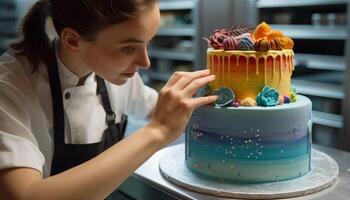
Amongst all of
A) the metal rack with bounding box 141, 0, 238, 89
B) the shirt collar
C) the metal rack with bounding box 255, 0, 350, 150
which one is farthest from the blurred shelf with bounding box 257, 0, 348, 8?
the shirt collar

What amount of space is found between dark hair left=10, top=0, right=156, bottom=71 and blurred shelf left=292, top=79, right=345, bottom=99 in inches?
36.8

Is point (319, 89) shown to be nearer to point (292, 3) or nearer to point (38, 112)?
point (292, 3)

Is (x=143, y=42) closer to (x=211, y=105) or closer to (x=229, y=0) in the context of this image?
(x=211, y=105)

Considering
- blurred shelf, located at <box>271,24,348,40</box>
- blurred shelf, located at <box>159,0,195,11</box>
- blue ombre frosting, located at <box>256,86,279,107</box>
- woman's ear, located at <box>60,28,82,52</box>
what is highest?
blurred shelf, located at <box>159,0,195,11</box>

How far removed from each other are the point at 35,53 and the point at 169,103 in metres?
0.42

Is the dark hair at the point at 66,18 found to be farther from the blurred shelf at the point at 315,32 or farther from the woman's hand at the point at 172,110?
the blurred shelf at the point at 315,32

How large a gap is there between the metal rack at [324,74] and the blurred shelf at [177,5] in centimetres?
47

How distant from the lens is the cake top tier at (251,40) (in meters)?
1.10

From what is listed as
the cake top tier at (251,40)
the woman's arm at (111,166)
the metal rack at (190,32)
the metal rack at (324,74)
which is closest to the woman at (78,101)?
the woman's arm at (111,166)

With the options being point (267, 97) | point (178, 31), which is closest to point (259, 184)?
point (267, 97)

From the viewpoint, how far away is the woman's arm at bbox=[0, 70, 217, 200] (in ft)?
2.90

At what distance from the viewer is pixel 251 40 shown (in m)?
1.11

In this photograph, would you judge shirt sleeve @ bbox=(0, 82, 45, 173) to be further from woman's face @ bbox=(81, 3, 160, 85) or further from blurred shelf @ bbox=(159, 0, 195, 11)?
blurred shelf @ bbox=(159, 0, 195, 11)

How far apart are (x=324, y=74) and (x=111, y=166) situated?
4.23 feet
